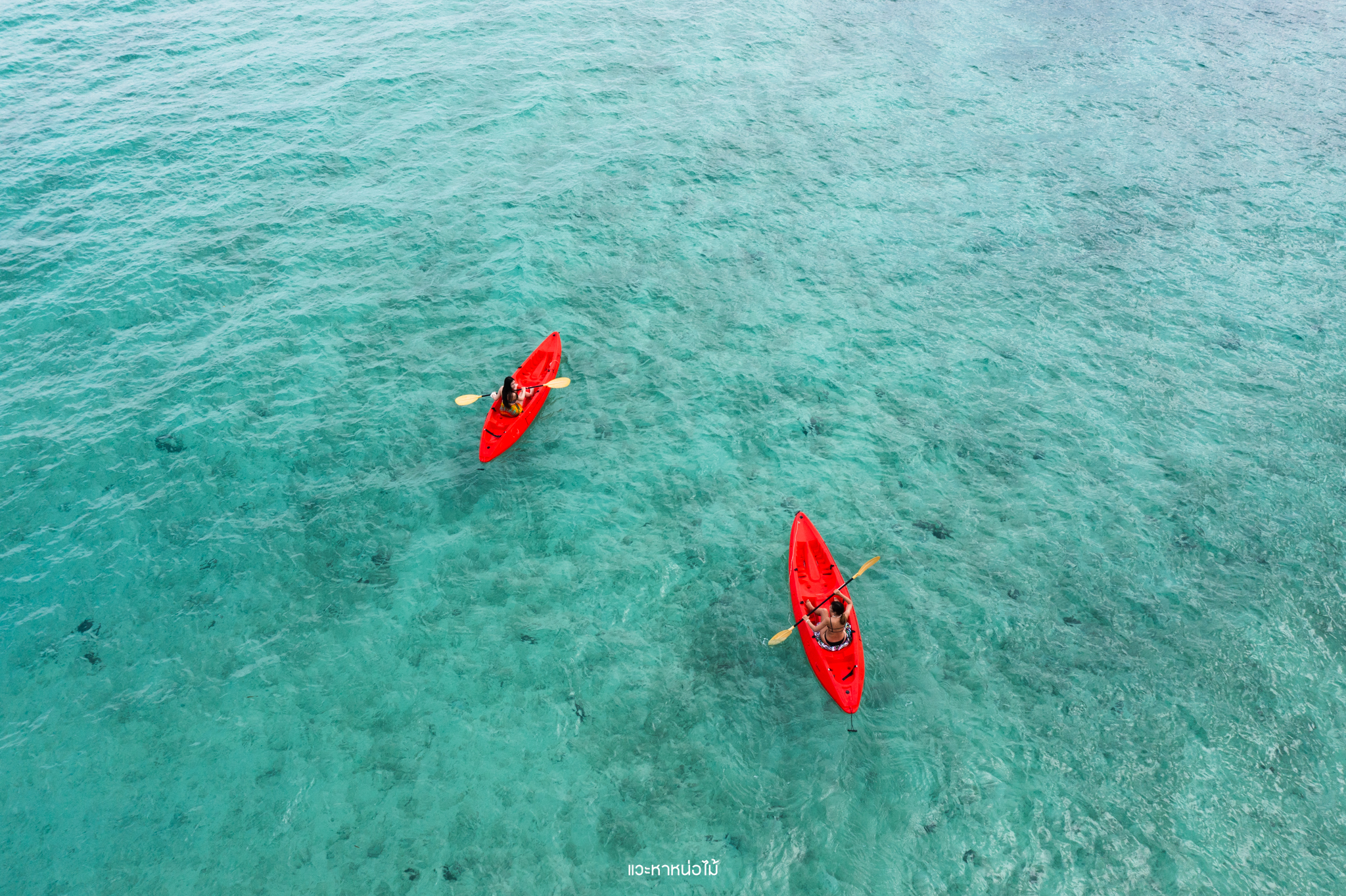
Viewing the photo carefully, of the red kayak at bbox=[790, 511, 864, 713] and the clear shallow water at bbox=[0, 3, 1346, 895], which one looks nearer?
the clear shallow water at bbox=[0, 3, 1346, 895]

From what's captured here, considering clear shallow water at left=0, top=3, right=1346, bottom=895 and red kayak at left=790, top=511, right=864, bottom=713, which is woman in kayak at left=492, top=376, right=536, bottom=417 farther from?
red kayak at left=790, top=511, right=864, bottom=713

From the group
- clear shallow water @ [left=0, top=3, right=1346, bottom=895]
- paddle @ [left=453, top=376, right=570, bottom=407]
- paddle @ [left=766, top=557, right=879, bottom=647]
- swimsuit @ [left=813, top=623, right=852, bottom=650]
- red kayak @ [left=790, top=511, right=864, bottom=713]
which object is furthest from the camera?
paddle @ [left=453, top=376, right=570, bottom=407]

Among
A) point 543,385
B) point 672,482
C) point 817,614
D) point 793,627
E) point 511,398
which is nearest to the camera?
point 793,627

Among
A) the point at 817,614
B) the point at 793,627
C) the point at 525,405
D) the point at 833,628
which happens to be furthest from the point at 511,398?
the point at 833,628

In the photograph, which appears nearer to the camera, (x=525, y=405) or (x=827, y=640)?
(x=827, y=640)

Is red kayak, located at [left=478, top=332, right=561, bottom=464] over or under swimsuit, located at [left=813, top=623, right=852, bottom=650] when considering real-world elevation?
→ over

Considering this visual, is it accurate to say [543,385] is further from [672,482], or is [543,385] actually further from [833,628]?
[833,628]

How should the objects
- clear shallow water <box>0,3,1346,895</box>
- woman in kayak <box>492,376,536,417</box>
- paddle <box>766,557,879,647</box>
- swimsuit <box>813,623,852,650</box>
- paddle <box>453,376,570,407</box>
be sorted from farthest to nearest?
paddle <box>453,376,570,407</box>, woman in kayak <box>492,376,536,417</box>, swimsuit <box>813,623,852,650</box>, paddle <box>766,557,879,647</box>, clear shallow water <box>0,3,1346,895</box>

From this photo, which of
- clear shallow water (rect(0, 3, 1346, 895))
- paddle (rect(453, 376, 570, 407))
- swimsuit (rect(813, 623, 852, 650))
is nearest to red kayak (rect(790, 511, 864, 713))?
swimsuit (rect(813, 623, 852, 650))
